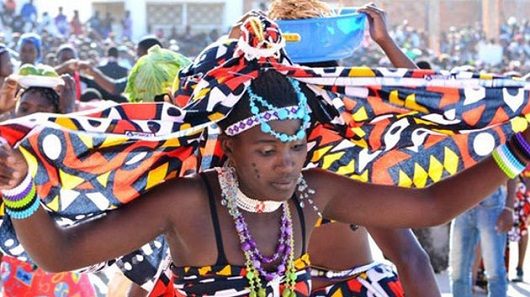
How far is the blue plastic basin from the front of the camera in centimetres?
444

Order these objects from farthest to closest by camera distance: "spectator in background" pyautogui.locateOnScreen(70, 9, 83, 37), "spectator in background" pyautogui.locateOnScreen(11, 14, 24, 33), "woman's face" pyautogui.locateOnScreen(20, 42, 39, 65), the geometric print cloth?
"spectator in background" pyautogui.locateOnScreen(70, 9, 83, 37), "spectator in background" pyautogui.locateOnScreen(11, 14, 24, 33), "woman's face" pyautogui.locateOnScreen(20, 42, 39, 65), the geometric print cloth

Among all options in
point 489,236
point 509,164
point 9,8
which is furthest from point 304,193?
point 9,8

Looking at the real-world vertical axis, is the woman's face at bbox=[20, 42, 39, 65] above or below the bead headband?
below

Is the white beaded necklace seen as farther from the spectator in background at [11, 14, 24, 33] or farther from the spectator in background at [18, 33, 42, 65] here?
the spectator in background at [11, 14, 24, 33]

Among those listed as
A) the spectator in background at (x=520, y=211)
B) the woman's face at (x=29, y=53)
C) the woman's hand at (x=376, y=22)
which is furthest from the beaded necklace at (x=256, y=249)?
the woman's face at (x=29, y=53)

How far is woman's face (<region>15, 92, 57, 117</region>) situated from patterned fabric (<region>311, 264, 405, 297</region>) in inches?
84.9

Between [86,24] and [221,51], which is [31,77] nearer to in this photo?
[221,51]

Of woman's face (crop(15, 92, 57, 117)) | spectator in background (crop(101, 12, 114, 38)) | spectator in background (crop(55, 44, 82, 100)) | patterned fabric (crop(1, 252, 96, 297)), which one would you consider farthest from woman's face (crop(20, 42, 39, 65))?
spectator in background (crop(101, 12, 114, 38))

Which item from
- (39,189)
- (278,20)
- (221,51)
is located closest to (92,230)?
(39,189)

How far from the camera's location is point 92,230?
134 inches

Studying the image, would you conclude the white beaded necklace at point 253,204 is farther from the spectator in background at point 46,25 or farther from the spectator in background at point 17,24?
the spectator in background at point 46,25

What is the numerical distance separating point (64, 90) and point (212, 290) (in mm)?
3145

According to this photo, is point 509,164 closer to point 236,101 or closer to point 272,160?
point 272,160

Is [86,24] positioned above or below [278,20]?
below
